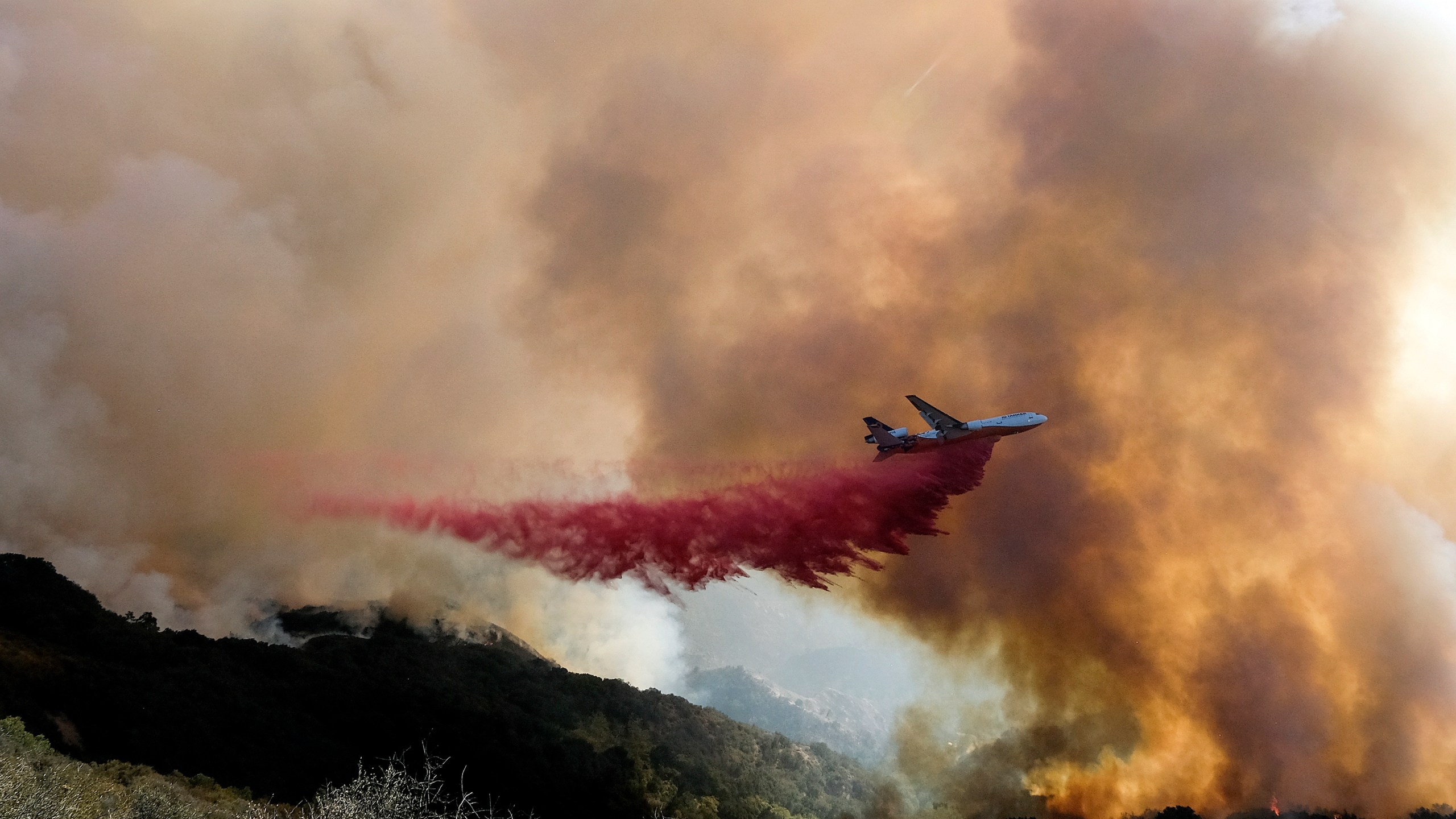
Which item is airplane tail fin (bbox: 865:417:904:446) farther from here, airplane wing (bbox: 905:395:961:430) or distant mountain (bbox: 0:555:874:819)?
distant mountain (bbox: 0:555:874:819)

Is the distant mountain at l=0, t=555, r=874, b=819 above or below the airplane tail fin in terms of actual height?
below

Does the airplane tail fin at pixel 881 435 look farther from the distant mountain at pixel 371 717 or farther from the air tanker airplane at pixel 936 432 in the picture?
the distant mountain at pixel 371 717

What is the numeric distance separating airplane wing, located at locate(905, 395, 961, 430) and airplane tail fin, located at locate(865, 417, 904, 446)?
11.5 ft

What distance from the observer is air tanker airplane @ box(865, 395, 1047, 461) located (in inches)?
3260

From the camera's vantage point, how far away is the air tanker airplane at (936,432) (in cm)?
8281

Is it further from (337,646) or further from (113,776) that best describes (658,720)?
(113,776)

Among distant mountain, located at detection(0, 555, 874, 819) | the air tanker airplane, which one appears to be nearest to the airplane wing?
the air tanker airplane

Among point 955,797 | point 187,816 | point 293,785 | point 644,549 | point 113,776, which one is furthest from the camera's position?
point 955,797

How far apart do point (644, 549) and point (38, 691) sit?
68142 mm

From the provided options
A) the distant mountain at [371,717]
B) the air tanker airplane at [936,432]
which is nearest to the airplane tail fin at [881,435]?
the air tanker airplane at [936,432]

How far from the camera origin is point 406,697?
409 ft

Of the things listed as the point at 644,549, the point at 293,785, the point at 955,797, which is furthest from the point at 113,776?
the point at 955,797

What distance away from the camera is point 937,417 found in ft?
272

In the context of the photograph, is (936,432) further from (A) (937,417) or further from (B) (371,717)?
(B) (371,717)
